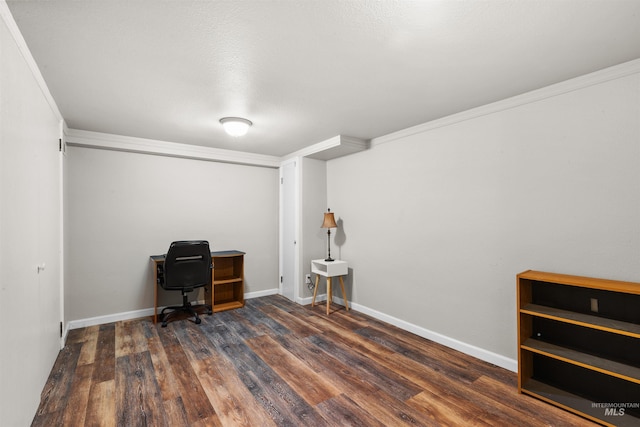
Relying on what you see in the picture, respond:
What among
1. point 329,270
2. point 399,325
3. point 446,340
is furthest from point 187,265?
point 446,340

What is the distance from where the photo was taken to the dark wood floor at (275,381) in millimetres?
1940

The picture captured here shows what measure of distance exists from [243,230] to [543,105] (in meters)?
3.97

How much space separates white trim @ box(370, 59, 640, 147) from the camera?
1990 millimetres

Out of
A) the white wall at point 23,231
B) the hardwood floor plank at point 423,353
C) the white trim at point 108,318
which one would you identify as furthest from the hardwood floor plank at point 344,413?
the white trim at point 108,318

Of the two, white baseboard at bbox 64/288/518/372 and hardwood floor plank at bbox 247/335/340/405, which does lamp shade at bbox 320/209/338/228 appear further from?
hardwood floor plank at bbox 247/335/340/405

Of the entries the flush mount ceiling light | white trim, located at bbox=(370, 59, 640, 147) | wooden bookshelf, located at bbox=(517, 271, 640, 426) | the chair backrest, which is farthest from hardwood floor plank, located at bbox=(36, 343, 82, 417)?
white trim, located at bbox=(370, 59, 640, 147)

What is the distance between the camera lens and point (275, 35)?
166 centimetres

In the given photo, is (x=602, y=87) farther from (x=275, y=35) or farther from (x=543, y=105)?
(x=275, y=35)

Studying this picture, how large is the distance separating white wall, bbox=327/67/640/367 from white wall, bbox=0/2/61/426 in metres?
3.20

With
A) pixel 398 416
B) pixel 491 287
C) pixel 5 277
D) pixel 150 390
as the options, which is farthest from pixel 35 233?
pixel 491 287

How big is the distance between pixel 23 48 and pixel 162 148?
222cm

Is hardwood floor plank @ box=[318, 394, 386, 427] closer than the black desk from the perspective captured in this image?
Yes

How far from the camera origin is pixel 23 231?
1.71 metres

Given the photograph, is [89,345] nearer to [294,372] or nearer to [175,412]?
[175,412]
